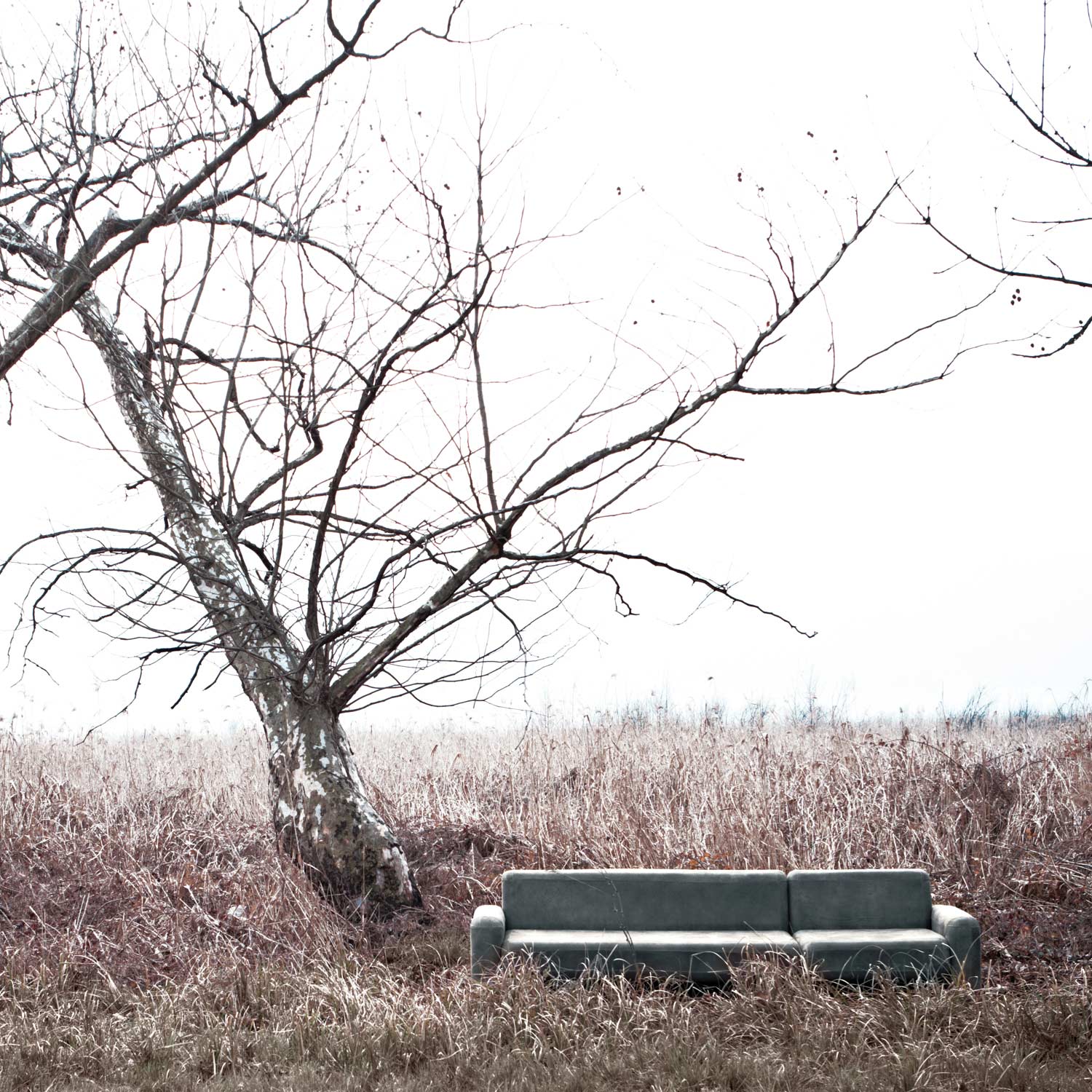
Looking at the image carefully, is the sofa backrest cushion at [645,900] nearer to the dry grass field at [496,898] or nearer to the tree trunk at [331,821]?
the dry grass field at [496,898]

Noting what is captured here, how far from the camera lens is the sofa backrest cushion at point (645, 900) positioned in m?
4.80

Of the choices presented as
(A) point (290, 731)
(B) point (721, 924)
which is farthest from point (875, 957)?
(A) point (290, 731)

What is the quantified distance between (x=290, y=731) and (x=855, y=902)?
3.04 meters

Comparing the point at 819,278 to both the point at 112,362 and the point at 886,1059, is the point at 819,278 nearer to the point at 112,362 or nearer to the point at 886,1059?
the point at 886,1059

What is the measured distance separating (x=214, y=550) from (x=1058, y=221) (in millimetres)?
4620

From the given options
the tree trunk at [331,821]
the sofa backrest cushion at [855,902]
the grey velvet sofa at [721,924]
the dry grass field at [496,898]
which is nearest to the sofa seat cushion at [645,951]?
the grey velvet sofa at [721,924]

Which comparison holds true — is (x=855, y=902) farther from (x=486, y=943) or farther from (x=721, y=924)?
(x=486, y=943)

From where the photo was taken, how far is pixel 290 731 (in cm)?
561

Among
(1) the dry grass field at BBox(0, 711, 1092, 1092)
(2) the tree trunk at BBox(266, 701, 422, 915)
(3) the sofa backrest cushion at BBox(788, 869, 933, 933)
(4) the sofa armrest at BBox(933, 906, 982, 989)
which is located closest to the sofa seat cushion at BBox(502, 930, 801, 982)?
(1) the dry grass field at BBox(0, 711, 1092, 1092)

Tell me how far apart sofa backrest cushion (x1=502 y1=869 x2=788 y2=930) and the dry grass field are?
0.44 meters

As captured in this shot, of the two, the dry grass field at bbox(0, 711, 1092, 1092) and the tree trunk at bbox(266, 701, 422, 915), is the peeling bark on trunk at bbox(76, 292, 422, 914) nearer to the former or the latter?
the tree trunk at bbox(266, 701, 422, 915)

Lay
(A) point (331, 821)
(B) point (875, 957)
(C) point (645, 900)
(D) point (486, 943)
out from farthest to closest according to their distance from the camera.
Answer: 1. (A) point (331, 821)
2. (C) point (645, 900)
3. (B) point (875, 957)
4. (D) point (486, 943)

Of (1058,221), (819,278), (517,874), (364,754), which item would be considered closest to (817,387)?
(819,278)

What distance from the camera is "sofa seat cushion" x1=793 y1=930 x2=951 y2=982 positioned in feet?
14.7
